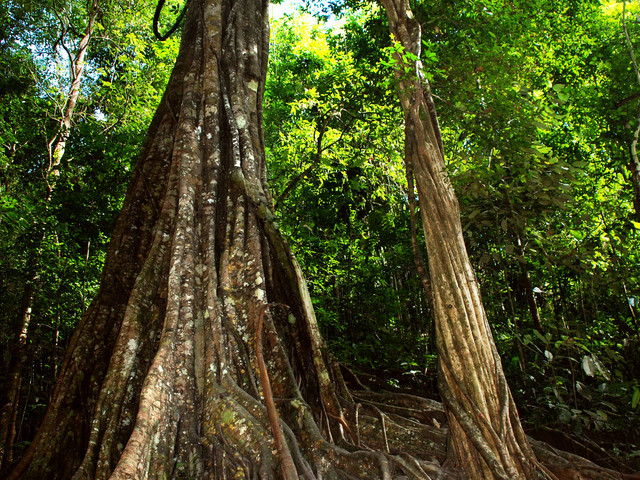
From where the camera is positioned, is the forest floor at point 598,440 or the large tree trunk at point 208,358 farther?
the forest floor at point 598,440

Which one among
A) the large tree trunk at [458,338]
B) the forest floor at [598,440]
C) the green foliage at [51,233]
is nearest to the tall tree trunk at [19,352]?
the green foliage at [51,233]

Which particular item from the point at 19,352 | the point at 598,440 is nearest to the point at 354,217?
the point at 598,440

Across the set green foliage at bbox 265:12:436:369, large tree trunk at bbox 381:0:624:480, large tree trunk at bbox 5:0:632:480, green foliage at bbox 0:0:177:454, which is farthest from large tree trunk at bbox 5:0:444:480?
green foliage at bbox 265:12:436:369

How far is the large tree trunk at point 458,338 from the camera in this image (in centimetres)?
198

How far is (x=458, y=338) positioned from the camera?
219 cm

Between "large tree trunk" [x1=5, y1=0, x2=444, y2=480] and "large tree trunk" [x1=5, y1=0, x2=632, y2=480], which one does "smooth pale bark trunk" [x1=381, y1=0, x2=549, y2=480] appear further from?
"large tree trunk" [x1=5, y1=0, x2=444, y2=480]

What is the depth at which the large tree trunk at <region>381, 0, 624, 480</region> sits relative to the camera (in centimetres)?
198

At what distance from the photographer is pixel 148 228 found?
10.4 ft

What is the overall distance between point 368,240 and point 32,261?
13.4ft

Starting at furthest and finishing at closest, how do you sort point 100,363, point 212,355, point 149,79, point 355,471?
point 149,79 < point 100,363 < point 212,355 < point 355,471

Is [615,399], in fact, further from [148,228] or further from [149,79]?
[149,79]

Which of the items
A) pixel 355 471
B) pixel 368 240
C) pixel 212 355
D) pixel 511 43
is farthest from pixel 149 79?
pixel 355 471

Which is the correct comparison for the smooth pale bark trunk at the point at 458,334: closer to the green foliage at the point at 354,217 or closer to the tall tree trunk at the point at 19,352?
the green foliage at the point at 354,217

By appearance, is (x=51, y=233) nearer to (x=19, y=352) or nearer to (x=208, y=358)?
(x=19, y=352)
